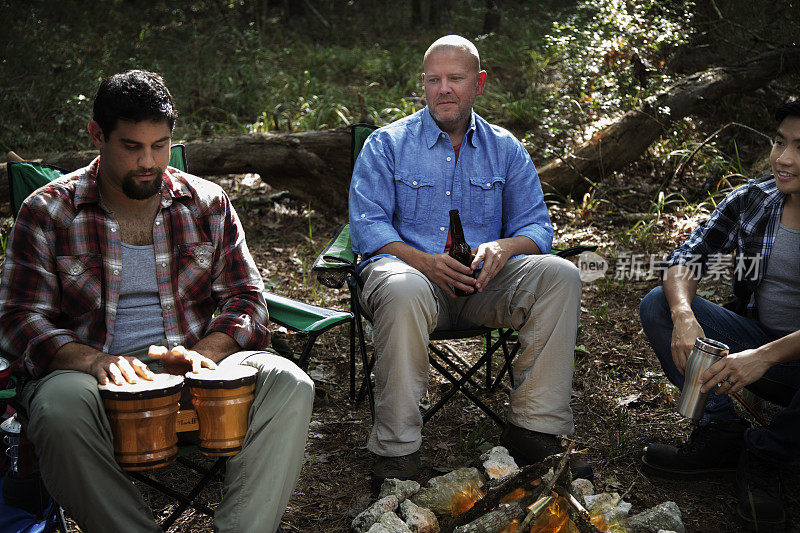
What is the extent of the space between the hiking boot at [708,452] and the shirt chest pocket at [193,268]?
6.16 ft

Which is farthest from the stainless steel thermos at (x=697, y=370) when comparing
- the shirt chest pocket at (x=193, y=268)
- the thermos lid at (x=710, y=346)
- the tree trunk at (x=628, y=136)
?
the tree trunk at (x=628, y=136)

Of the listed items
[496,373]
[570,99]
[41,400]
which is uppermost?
[570,99]

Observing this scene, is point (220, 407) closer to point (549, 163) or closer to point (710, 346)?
point (710, 346)

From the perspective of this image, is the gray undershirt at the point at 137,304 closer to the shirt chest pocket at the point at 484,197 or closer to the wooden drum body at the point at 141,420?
the wooden drum body at the point at 141,420

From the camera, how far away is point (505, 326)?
2.95 m

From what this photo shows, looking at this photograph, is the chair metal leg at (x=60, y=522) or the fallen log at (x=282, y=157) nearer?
the chair metal leg at (x=60, y=522)

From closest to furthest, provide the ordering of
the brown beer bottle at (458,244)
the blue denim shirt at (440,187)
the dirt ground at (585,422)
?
the dirt ground at (585,422) → the brown beer bottle at (458,244) → the blue denim shirt at (440,187)

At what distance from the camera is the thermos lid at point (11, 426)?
2.31 meters

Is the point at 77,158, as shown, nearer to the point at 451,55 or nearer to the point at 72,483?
the point at 451,55

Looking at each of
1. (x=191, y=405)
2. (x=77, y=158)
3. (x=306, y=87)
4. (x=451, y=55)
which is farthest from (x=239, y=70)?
(x=191, y=405)

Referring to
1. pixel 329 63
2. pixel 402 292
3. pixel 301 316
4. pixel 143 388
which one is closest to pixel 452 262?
pixel 402 292

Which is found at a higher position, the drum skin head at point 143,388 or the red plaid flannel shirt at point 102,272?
the red plaid flannel shirt at point 102,272

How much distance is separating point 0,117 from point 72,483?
5525mm

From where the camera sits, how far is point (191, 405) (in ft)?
7.75
